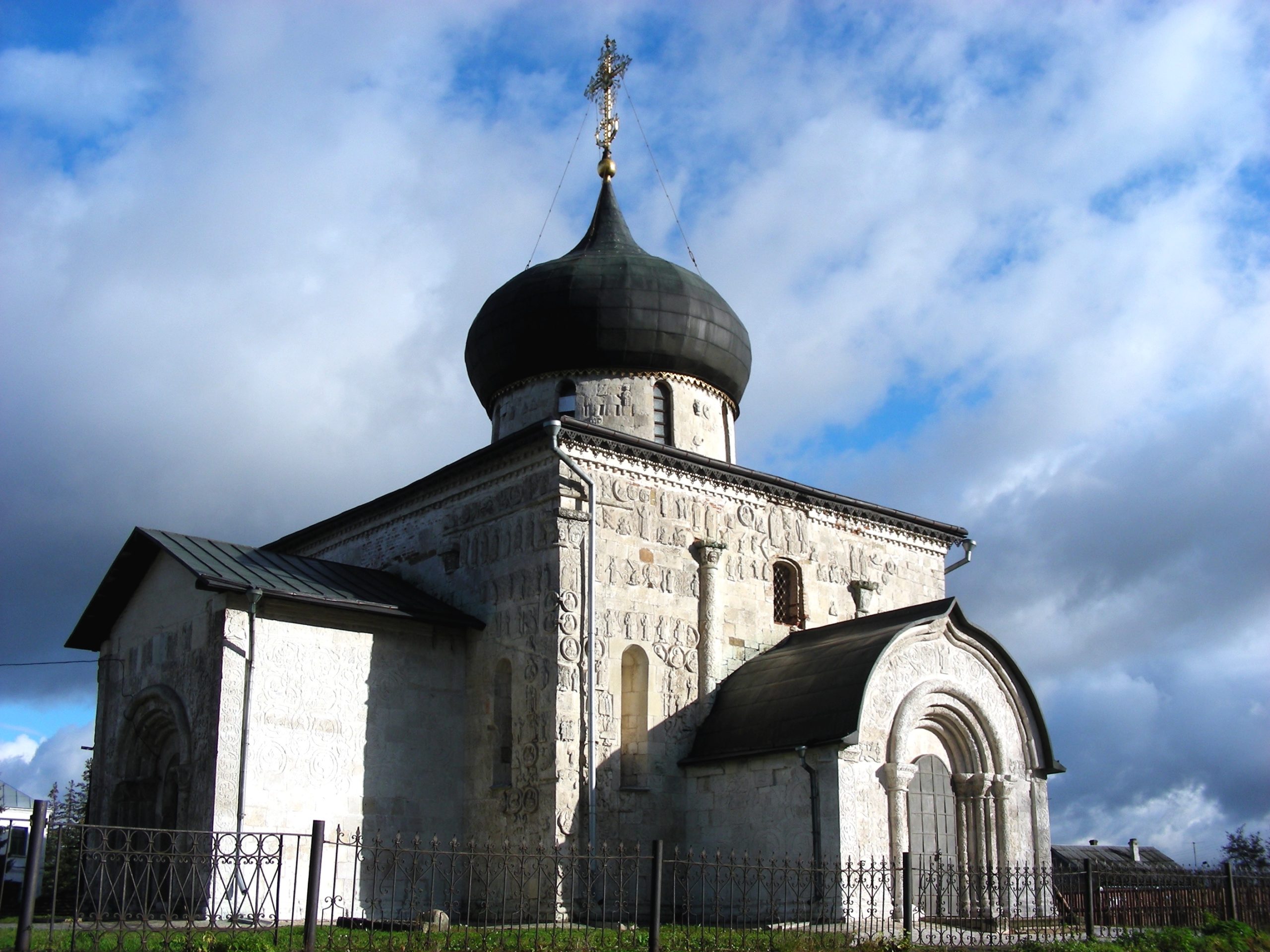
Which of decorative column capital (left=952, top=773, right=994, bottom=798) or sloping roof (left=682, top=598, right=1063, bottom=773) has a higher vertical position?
sloping roof (left=682, top=598, right=1063, bottom=773)

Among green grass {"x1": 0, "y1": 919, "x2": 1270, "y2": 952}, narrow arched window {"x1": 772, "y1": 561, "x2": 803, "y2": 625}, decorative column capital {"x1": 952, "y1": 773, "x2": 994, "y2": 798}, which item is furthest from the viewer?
narrow arched window {"x1": 772, "y1": 561, "x2": 803, "y2": 625}

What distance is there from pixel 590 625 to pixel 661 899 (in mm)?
2934

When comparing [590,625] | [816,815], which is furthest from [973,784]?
[590,625]

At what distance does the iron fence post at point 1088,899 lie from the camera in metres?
11.4

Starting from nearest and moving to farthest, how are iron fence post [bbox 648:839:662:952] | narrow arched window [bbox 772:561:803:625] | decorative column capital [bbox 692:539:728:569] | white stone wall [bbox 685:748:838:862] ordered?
iron fence post [bbox 648:839:662:952], white stone wall [bbox 685:748:838:862], decorative column capital [bbox 692:539:728:569], narrow arched window [bbox 772:561:803:625]

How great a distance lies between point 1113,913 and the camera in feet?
41.1

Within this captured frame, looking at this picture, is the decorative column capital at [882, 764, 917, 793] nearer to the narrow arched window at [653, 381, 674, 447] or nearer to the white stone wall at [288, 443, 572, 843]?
the white stone wall at [288, 443, 572, 843]

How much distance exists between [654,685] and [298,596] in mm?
3969

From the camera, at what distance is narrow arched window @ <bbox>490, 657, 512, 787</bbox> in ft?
45.5

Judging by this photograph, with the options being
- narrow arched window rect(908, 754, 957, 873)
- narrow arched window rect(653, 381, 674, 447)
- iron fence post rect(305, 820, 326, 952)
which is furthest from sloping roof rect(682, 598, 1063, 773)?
iron fence post rect(305, 820, 326, 952)

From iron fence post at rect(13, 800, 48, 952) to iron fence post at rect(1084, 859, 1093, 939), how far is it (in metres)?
8.66

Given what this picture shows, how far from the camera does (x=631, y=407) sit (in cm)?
1628

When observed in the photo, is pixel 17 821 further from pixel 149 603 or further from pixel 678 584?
pixel 678 584

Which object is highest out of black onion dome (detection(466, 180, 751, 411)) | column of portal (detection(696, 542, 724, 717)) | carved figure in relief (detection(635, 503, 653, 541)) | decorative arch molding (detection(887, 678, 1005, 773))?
black onion dome (detection(466, 180, 751, 411))
